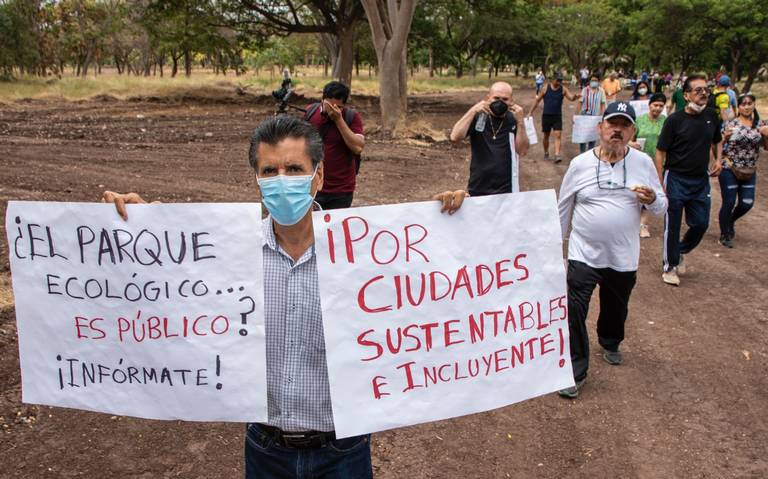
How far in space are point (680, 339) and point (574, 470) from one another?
2.33 metres

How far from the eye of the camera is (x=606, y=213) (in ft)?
14.5

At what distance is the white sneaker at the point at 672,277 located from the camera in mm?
6812

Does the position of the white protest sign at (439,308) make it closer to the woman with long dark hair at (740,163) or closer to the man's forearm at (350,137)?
the man's forearm at (350,137)

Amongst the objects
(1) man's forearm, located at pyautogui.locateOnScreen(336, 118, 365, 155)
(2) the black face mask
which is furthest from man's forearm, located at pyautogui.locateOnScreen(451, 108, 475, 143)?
(1) man's forearm, located at pyautogui.locateOnScreen(336, 118, 365, 155)

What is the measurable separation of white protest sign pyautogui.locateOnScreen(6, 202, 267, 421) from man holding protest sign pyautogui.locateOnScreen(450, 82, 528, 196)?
3880 mm

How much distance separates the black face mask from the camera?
5.76 m

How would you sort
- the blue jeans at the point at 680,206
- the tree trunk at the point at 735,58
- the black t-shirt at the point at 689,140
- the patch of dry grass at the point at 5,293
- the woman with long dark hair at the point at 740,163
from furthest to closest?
the tree trunk at the point at 735,58, the woman with long dark hair at the point at 740,163, the blue jeans at the point at 680,206, the black t-shirt at the point at 689,140, the patch of dry grass at the point at 5,293

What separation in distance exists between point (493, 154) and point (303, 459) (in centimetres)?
432

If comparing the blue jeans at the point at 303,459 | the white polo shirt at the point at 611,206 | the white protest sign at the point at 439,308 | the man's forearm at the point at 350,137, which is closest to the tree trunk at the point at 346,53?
the man's forearm at the point at 350,137

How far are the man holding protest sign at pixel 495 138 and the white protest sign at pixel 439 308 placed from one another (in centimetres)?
336

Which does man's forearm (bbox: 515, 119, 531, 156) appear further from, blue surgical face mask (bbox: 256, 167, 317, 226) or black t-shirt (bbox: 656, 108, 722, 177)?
blue surgical face mask (bbox: 256, 167, 317, 226)

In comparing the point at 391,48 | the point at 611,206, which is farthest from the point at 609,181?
the point at 391,48

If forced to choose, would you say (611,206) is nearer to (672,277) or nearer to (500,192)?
(500,192)

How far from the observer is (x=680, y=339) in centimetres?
544
